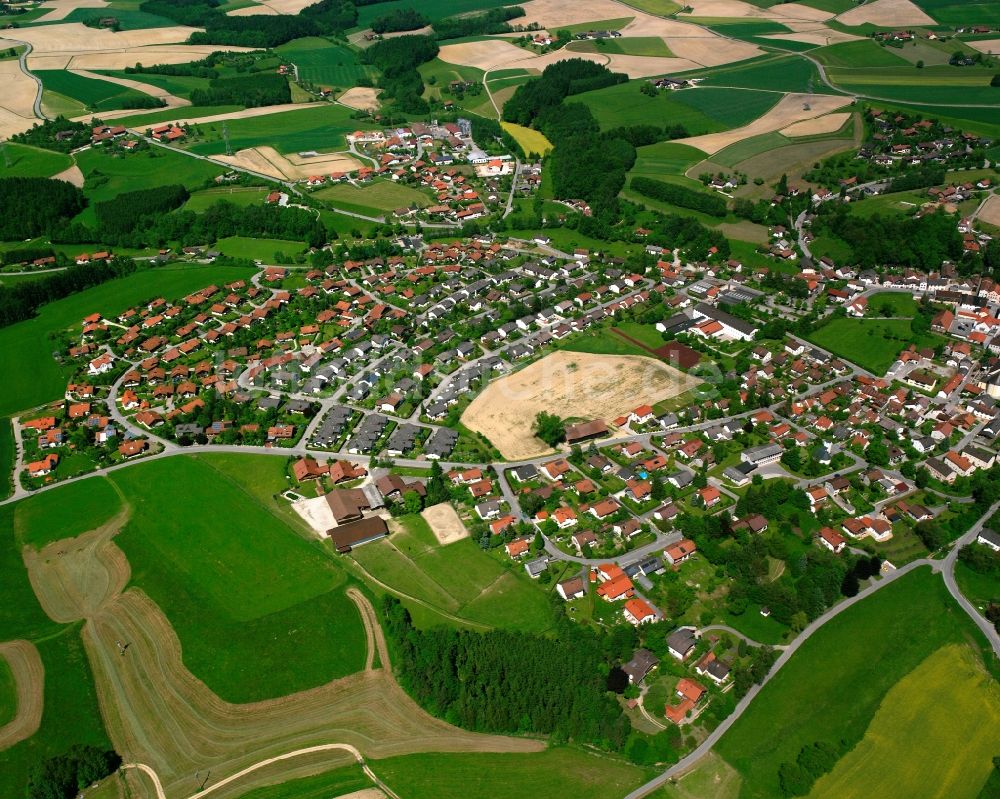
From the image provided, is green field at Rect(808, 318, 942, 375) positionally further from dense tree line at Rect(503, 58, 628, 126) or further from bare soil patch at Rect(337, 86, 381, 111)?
bare soil patch at Rect(337, 86, 381, 111)

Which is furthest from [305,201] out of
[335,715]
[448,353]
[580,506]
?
[335,715]

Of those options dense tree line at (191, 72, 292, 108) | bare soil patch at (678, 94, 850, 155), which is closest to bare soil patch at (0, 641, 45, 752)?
bare soil patch at (678, 94, 850, 155)

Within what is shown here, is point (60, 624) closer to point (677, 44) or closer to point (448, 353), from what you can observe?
point (448, 353)

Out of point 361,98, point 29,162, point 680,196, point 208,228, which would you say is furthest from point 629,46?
point 29,162

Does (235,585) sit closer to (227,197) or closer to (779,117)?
(227,197)

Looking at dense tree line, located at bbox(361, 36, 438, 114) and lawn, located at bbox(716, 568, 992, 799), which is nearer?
lawn, located at bbox(716, 568, 992, 799)

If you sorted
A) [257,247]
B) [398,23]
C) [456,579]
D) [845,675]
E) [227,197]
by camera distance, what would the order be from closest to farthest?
[845,675], [456,579], [257,247], [227,197], [398,23]
